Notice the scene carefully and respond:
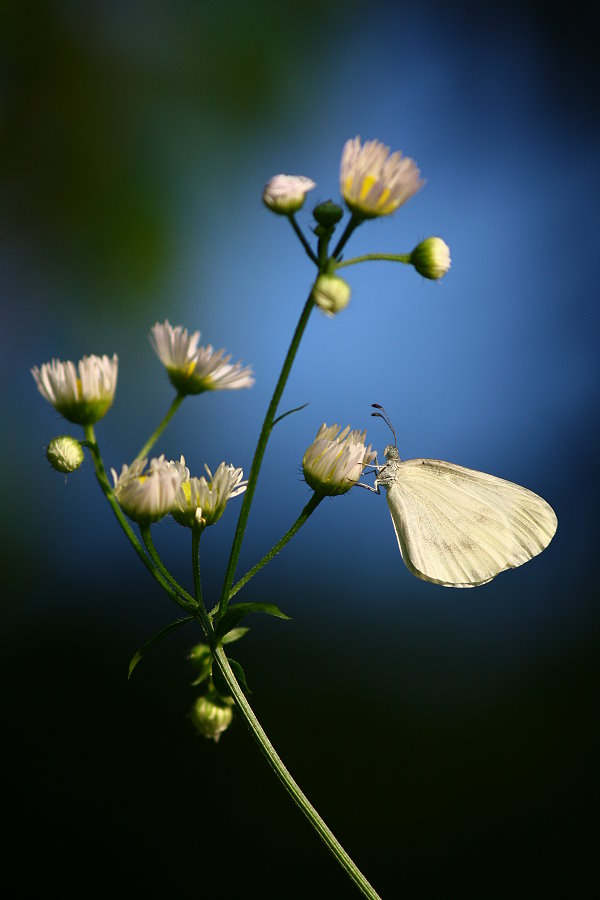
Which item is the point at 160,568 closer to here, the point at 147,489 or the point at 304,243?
the point at 147,489

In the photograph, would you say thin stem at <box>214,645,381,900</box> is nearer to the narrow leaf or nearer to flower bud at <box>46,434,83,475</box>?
the narrow leaf

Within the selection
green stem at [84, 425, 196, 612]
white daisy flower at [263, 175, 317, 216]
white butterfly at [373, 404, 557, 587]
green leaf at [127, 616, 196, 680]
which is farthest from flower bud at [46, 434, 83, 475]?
white butterfly at [373, 404, 557, 587]

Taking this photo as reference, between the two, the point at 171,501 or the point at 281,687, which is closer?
the point at 171,501

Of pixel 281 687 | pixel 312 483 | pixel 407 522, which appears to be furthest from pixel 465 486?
pixel 281 687

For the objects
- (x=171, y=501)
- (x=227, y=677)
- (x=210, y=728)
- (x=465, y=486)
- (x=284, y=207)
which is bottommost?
(x=210, y=728)

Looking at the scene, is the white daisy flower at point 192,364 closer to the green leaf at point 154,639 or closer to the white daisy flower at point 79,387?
the white daisy flower at point 79,387

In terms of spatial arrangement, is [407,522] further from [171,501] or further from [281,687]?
[281,687]

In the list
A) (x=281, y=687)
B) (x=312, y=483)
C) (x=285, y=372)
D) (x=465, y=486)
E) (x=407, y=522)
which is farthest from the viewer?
(x=281, y=687)
